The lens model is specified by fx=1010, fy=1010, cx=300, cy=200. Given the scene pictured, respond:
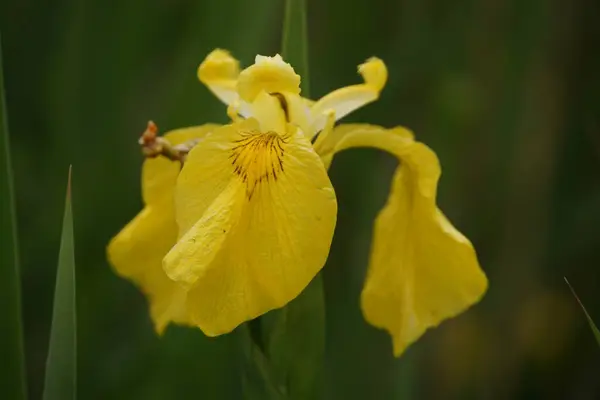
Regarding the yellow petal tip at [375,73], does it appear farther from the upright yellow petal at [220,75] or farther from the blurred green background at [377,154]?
the blurred green background at [377,154]

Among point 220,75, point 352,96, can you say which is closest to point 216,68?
point 220,75

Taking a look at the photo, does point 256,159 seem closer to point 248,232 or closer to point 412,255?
point 248,232

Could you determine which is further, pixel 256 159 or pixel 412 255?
pixel 412 255

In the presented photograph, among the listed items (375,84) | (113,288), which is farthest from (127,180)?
(375,84)

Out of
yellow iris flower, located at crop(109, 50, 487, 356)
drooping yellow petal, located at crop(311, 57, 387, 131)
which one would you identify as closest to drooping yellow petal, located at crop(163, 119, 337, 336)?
yellow iris flower, located at crop(109, 50, 487, 356)

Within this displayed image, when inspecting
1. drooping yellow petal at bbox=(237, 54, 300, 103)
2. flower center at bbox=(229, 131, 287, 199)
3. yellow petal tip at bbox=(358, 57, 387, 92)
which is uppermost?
drooping yellow petal at bbox=(237, 54, 300, 103)

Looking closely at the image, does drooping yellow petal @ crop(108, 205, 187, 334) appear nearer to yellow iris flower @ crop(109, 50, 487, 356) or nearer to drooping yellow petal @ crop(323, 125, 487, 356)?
yellow iris flower @ crop(109, 50, 487, 356)

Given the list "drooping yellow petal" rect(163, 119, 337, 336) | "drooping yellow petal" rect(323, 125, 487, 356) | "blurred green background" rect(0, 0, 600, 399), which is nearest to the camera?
"drooping yellow petal" rect(163, 119, 337, 336)
